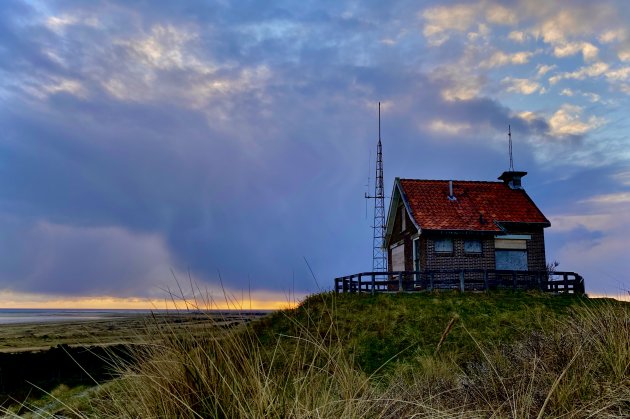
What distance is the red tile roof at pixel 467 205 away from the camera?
23391mm

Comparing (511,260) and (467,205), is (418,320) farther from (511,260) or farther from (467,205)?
(467,205)

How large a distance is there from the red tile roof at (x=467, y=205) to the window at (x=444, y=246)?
0.80 meters

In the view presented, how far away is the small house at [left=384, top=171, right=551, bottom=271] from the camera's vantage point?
76.1 ft

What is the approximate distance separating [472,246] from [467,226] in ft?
3.61

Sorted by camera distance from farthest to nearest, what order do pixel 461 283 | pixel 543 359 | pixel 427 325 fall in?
pixel 461 283
pixel 427 325
pixel 543 359

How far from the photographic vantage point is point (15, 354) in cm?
2127

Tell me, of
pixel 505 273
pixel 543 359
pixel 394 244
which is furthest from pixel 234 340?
pixel 394 244

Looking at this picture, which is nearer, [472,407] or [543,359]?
[472,407]

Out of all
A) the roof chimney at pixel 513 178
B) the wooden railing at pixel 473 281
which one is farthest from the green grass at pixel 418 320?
the roof chimney at pixel 513 178

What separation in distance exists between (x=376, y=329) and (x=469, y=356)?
586 cm

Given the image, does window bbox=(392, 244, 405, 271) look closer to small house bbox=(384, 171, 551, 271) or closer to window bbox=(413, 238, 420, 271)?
small house bbox=(384, 171, 551, 271)

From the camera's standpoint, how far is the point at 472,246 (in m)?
23.5

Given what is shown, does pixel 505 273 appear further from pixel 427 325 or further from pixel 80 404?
pixel 80 404

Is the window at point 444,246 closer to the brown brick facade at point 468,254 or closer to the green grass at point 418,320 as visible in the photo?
the brown brick facade at point 468,254
